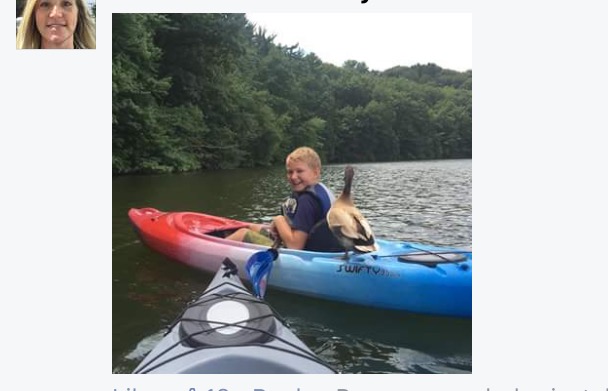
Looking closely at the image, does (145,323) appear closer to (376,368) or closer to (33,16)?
(376,368)

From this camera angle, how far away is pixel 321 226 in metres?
2.77

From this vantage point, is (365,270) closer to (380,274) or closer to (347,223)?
(380,274)

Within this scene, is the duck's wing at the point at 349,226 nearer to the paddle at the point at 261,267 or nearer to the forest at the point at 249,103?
the paddle at the point at 261,267

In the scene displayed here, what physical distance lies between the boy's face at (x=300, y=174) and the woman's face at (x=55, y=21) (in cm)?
118

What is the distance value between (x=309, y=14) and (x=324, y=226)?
3.51 feet

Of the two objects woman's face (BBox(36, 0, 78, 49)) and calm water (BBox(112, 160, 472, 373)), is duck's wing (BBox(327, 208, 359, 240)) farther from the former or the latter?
woman's face (BBox(36, 0, 78, 49))

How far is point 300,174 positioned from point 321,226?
0.30 m

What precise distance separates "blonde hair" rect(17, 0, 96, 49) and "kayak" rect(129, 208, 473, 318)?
136cm

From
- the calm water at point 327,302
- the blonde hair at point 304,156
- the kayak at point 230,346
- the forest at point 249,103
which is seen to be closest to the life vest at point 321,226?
the blonde hair at point 304,156

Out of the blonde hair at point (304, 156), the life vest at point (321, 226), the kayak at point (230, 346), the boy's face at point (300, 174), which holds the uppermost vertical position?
the blonde hair at point (304, 156)

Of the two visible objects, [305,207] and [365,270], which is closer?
[365,270]

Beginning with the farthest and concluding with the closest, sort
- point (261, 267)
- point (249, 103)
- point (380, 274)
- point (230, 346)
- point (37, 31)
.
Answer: point (249, 103)
point (261, 267)
point (380, 274)
point (37, 31)
point (230, 346)

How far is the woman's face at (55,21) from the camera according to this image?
2094 millimetres

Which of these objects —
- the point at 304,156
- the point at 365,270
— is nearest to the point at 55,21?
the point at 304,156
